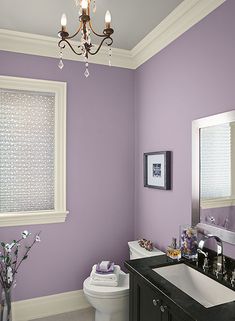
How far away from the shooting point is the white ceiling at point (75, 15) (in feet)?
6.82

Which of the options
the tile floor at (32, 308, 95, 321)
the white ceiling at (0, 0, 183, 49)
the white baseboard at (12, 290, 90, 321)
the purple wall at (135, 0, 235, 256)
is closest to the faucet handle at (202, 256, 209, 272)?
the purple wall at (135, 0, 235, 256)

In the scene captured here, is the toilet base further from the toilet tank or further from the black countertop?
the black countertop

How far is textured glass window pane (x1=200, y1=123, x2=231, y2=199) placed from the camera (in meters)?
1.83

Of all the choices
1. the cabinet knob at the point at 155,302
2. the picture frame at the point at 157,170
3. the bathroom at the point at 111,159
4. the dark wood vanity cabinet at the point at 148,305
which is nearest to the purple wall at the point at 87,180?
the bathroom at the point at 111,159

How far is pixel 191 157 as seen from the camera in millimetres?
2158

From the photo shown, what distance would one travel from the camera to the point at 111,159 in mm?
2992

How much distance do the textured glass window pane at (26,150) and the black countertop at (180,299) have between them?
1.32m

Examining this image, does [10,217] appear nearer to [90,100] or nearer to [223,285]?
[90,100]

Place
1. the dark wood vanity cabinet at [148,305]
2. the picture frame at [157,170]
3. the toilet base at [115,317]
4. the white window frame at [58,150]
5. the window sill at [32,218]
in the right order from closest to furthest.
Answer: the dark wood vanity cabinet at [148,305] → the toilet base at [115,317] → the picture frame at [157,170] → the window sill at [32,218] → the white window frame at [58,150]

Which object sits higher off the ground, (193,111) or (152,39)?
(152,39)

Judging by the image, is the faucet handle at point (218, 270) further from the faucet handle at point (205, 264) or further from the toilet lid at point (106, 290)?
the toilet lid at point (106, 290)

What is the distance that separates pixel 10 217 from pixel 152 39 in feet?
7.23

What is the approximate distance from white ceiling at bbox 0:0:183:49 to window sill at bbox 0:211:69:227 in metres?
1.75

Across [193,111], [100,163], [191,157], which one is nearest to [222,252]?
[191,157]
